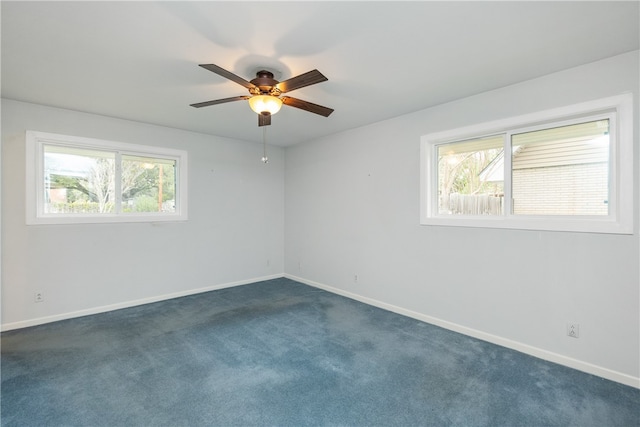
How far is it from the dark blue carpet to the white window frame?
48.4 inches

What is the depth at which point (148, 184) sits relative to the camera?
438 cm

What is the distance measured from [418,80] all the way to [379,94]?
0.45 meters

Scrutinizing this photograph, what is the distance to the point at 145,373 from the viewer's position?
8.02 feet

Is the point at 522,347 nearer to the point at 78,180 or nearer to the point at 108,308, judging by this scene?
the point at 108,308

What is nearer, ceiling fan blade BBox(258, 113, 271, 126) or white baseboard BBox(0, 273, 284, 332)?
ceiling fan blade BBox(258, 113, 271, 126)

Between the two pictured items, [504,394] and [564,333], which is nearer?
[504,394]

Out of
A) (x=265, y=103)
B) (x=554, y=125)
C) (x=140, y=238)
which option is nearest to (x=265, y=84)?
(x=265, y=103)

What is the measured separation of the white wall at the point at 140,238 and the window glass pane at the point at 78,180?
244 millimetres

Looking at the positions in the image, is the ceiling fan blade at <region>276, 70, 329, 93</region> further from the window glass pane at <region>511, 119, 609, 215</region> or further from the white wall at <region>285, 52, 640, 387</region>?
the window glass pane at <region>511, 119, 609, 215</region>

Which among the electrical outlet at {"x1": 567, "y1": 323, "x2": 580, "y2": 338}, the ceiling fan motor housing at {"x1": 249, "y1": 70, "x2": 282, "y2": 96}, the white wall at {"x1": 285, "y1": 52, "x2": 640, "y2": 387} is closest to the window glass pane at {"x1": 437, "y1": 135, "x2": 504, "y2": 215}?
the white wall at {"x1": 285, "y1": 52, "x2": 640, "y2": 387}

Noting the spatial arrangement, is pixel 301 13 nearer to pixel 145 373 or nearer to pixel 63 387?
pixel 145 373

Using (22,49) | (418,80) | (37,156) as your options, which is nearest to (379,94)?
(418,80)

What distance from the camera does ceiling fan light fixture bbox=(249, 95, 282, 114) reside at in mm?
2498

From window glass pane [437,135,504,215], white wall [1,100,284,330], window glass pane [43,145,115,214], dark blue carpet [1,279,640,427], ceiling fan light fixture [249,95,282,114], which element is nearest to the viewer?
dark blue carpet [1,279,640,427]
